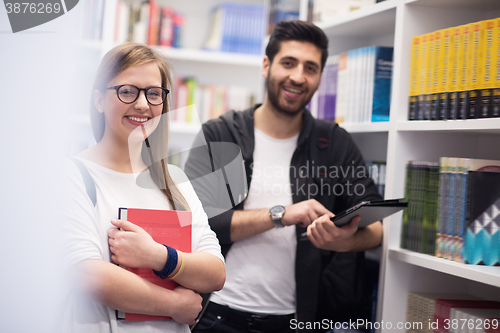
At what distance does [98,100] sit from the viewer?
83 centimetres

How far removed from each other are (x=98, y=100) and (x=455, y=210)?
3.42ft

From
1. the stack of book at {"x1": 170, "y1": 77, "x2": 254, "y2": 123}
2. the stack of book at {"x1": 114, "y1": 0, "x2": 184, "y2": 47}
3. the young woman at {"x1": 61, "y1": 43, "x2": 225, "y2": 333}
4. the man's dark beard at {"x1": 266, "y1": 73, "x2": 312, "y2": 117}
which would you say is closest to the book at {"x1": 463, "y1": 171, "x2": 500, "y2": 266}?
the man's dark beard at {"x1": 266, "y1": 73, "x2": 312, "y2": 117}

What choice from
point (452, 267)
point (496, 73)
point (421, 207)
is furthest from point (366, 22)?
point (452, 267)

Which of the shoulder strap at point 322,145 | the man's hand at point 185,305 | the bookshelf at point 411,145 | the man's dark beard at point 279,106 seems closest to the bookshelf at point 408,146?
the bookshelf at point 411,145

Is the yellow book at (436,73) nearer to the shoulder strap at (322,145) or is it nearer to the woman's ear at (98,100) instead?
the shoulder strap at (322,145)

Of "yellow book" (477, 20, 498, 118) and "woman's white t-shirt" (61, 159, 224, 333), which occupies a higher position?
"yellow book" (477, 20, 498, 118)

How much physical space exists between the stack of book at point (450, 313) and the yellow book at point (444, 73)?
23.3 inches

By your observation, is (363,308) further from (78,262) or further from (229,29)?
(229,29)

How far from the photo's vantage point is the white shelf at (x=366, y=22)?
62.9 inches

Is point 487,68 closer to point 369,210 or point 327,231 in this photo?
point 369,210

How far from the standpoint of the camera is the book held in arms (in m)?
0.81

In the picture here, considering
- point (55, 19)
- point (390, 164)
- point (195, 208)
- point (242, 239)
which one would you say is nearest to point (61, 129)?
point (55, 19)

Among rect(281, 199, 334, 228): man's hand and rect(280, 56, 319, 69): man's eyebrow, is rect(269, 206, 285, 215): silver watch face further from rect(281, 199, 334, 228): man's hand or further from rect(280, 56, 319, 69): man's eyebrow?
rect(280, 56, 319, 69): man's eyebrow

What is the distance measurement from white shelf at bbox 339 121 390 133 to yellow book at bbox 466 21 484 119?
0.33 meters
